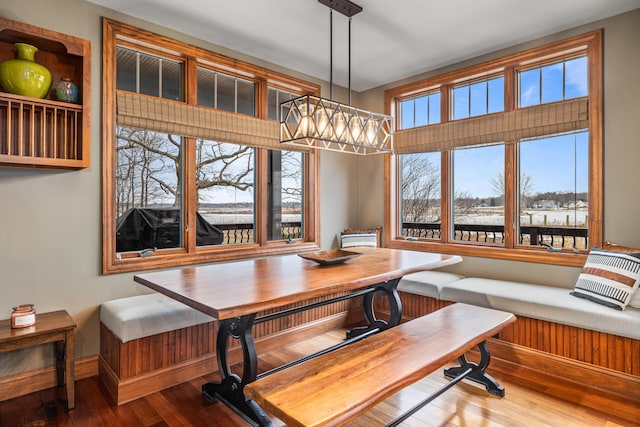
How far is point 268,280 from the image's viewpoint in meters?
2.21

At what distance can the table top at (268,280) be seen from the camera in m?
1.75

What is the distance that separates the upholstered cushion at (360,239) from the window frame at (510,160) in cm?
18

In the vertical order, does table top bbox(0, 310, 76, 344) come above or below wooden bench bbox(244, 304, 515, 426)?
above

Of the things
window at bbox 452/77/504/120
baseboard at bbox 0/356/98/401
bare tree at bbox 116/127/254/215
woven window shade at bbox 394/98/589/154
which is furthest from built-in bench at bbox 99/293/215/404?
window at bbox 452/77/504/120

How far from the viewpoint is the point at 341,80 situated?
14.4ft

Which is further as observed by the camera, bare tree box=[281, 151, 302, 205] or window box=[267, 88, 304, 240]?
bare tree box=[281, 151, 302, 205]

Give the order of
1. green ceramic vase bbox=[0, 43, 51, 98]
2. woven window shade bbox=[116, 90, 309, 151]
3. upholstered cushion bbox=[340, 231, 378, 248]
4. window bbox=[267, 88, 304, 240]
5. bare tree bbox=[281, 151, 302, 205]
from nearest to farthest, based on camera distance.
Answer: green ceramic vase bbox=[0, 43, 51, 98], woven window shade bbox=[116, 90, 309, 151], window bbox=[267, 88, 304, 240], bare tree bbox=[281, 151, 302, 205], upholstered cushion bbox=[340, 231, 378, 248]

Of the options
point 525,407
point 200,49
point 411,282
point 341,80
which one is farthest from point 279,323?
point 341,80

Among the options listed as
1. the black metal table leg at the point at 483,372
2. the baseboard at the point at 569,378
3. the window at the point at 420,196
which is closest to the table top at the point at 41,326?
the black metal table leg at the point at 483,372

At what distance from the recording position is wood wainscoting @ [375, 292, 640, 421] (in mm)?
2439

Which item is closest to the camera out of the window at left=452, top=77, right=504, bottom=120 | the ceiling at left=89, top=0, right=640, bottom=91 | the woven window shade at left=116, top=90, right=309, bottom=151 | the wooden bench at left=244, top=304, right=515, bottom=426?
the wooden bench at left=244, top=304, right=515, bottom=426

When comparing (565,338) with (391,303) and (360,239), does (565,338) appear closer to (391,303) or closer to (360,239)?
(391,303)

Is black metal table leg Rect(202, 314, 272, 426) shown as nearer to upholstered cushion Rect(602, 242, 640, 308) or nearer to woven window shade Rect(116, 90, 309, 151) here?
woven window shade Rect(116, 90, 309, 151)

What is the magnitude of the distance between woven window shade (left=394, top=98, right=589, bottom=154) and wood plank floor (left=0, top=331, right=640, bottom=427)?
84.9 inches
